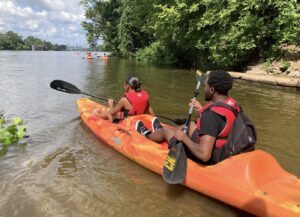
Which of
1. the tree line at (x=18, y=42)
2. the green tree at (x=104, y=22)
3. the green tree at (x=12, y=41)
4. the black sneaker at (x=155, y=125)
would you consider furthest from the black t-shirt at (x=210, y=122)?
the green tree at (x=12, y=41)

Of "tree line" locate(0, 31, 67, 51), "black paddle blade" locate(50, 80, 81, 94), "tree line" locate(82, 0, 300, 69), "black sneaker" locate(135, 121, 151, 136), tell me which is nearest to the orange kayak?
"black sneaker" locate(135, 121, 151, 136)

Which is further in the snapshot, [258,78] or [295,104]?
[258,78]

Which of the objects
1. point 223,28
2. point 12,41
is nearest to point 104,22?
point 223,28

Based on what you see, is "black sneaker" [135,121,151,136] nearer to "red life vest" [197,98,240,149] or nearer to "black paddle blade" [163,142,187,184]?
"black paddle blade" [163,142,187,184]

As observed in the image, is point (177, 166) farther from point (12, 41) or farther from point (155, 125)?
point (12, 41)

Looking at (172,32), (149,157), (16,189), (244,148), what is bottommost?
(16,189)

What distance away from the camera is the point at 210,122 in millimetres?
3957

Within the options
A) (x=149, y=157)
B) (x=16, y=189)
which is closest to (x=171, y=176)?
(x=149, y=157)

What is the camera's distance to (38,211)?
4.09 metres

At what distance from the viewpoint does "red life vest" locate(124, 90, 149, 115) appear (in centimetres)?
620

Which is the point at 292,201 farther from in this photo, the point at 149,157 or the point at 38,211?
the point at 38,211

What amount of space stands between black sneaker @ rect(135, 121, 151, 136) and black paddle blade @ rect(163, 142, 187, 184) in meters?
1.46

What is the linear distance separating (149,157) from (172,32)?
1697cm

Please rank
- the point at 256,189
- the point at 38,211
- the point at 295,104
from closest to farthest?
1. the point at 256,189
2. the point at 38,211
3. the point at 295,104
